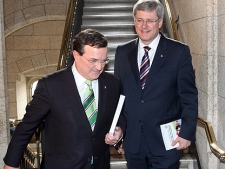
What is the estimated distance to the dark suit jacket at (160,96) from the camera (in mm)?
3535

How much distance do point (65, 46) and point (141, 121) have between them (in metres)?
3.85

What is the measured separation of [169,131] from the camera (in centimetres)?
361

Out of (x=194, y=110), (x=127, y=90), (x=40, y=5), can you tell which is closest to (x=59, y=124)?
(x=127, y=90)

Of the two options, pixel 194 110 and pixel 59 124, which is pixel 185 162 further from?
pixel 59 124

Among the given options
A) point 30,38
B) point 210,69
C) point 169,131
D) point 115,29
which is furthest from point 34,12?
point 169,131

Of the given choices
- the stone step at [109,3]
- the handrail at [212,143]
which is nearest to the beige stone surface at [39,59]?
the stone step at [109,3]

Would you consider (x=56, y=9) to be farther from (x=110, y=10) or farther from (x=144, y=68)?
(x=144, y=68)

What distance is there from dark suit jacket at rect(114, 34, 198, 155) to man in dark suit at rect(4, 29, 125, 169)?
0.74 m

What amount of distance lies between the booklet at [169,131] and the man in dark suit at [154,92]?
6 cm

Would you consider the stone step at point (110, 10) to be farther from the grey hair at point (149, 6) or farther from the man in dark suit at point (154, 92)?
the grey hair at point (149, 6)

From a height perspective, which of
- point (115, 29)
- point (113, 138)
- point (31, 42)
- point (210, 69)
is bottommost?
point (113, 138)

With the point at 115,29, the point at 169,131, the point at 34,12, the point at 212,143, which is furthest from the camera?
the point at 34,12

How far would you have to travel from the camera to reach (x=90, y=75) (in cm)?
282

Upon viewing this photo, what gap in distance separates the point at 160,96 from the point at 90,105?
3.05 feet
